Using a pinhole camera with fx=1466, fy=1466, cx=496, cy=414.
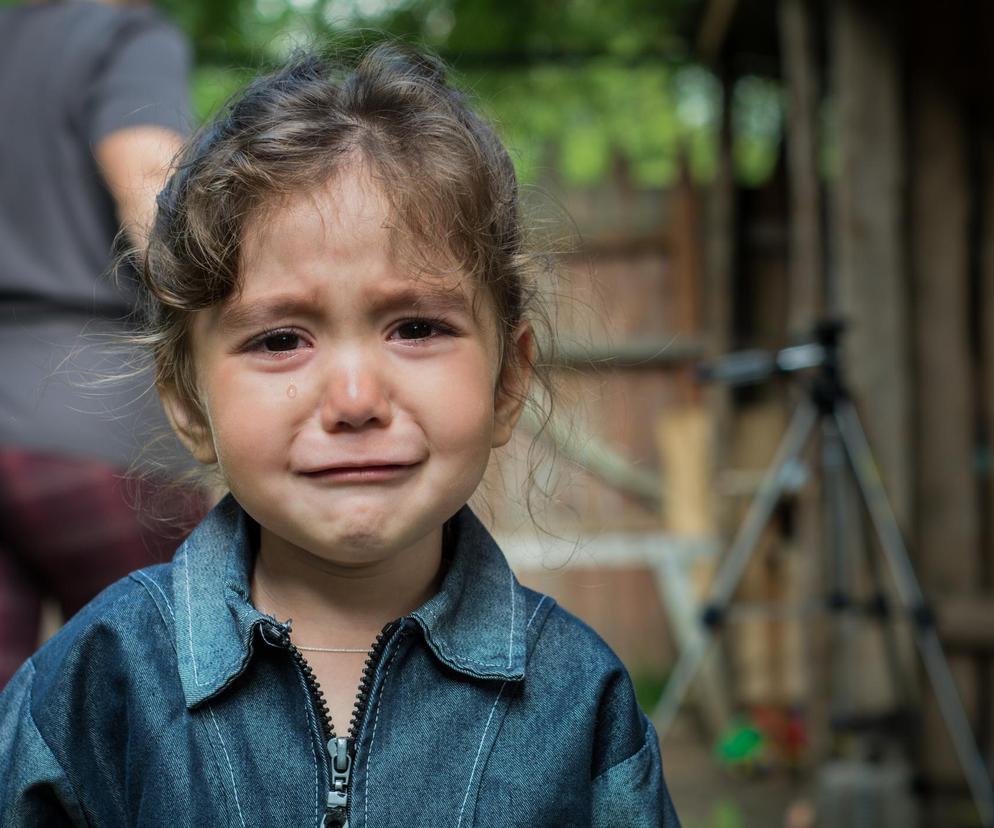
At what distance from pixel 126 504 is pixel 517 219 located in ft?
2.66

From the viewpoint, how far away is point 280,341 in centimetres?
153

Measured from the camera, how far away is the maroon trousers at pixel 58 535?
212 centimetres

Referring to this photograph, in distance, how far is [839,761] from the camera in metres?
4.34

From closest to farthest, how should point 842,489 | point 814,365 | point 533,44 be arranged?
point 814,365, point 842,489, point 533,44

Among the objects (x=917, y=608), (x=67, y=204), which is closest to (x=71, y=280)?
(x=67, y=204)

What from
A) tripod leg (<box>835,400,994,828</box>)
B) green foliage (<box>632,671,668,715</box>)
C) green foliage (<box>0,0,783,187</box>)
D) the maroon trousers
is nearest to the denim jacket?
the maroon trousers

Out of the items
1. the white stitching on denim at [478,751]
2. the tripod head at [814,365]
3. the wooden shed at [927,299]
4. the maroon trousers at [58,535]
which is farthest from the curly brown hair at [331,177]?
the wooden shed at [927,299]

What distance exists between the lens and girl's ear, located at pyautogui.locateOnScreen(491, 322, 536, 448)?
1719mm

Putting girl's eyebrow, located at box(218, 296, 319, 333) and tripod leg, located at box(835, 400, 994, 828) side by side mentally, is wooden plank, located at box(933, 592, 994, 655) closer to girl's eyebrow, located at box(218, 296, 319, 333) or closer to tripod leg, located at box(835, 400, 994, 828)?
tripod leg, located at box(835, 400, 994, 828)

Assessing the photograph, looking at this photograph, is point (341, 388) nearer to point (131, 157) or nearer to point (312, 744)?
point (312, 744)

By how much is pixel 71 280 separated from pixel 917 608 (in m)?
2.69

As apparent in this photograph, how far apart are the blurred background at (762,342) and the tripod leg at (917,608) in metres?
0.06

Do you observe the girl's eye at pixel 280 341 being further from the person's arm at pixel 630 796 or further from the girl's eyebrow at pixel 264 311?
the person's arm at pixel 630 796

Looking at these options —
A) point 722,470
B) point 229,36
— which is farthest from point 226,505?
point 229,36
